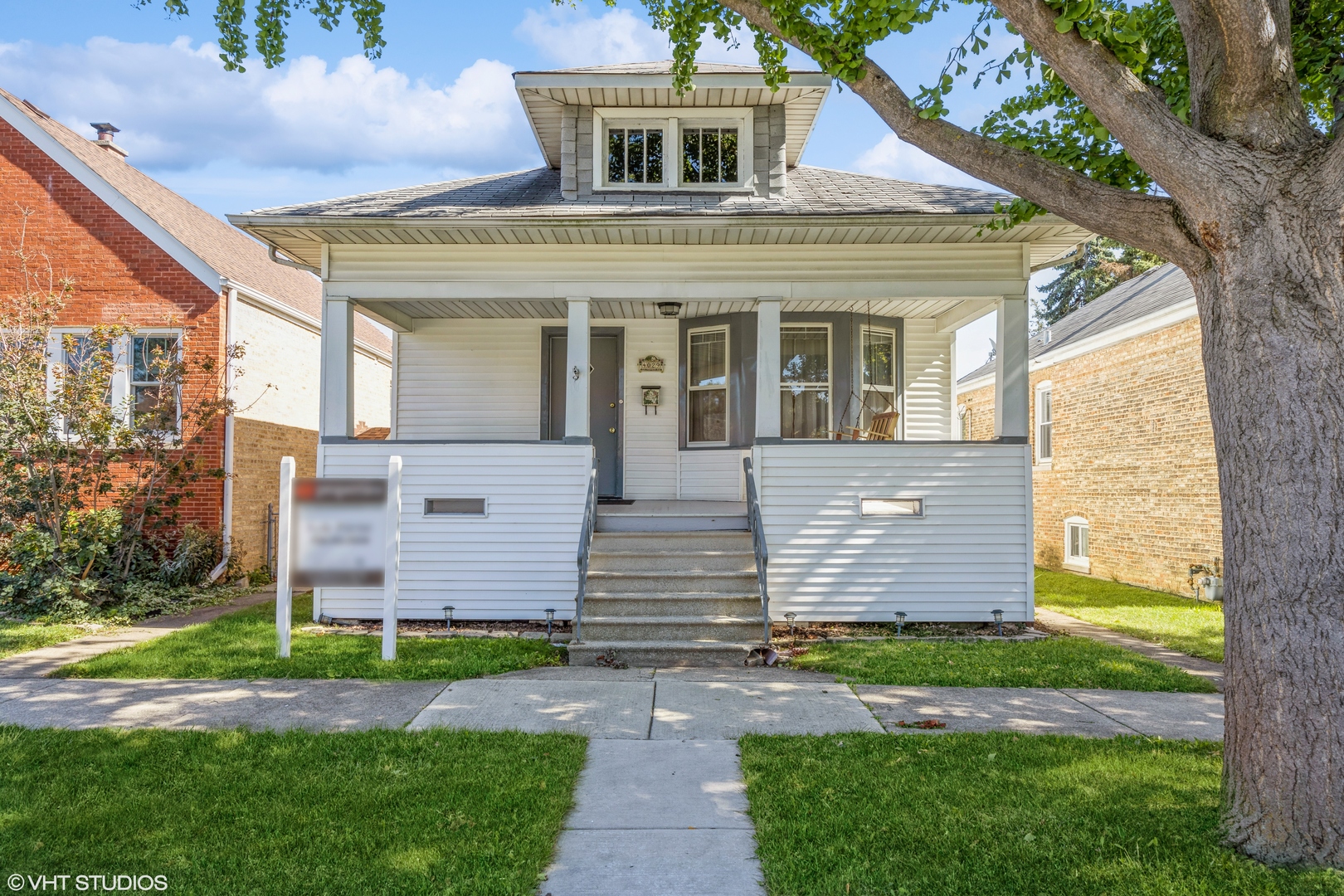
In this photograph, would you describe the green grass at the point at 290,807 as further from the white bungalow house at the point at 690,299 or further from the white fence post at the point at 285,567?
the white bungalow house at the point at 690,299

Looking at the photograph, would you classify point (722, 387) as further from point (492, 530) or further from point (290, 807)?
point (290, 807)

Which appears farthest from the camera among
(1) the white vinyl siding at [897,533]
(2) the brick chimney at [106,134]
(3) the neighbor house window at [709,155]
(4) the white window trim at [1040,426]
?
(4) the white window trim at [1040,426]

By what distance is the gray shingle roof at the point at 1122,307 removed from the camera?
12.4m

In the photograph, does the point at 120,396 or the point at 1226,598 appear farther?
the point at 120,396

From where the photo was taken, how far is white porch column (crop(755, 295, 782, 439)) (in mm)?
8398

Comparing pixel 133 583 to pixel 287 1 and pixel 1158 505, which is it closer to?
pixel 287 1

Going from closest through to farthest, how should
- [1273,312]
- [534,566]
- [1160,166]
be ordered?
1. [1273,312]
2. [1160,166]
3. [534,566]

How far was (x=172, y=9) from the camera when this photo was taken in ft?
22.3

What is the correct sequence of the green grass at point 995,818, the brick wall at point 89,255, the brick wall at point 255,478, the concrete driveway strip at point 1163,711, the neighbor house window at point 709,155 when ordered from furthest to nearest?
the brick wall at point 255,478 → the brick wall at point 89,255 → the neighbor house window at point 709,155 → the concrete driveway strip at point 1163,711 → the green grass at point 995,818

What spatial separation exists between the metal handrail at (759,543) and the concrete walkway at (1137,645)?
11.4 ft

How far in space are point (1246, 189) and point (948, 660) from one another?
454cm

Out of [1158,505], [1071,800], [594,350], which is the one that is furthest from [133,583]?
[1158,505]

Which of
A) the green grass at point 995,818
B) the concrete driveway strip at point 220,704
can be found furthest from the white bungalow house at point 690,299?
the green grass at point 995,818

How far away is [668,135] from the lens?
943 cm
